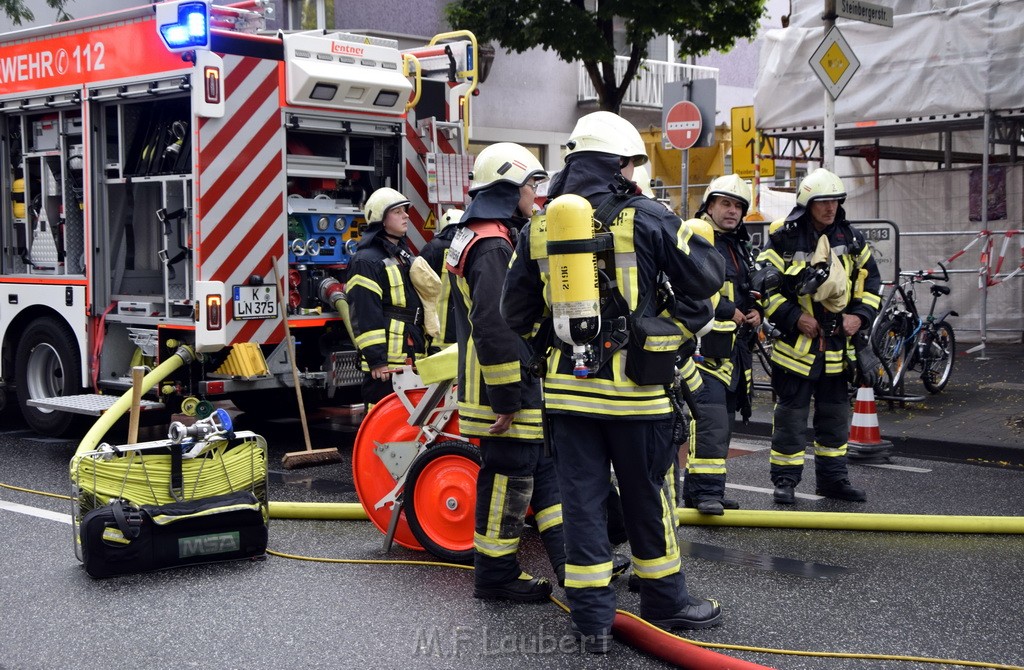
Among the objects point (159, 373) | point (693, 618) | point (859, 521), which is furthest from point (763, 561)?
point (159, 373)

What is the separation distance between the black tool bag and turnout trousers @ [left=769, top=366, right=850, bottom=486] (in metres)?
2.91

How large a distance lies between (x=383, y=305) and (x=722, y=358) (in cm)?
210

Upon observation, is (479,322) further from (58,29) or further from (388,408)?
(58,29)

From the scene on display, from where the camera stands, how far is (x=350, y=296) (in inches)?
289

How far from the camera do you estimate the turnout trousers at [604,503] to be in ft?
14.6

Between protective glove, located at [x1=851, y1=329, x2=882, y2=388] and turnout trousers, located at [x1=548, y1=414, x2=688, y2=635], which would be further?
protective glove, located at [x1=851, y1=329, x2=882, y2=388]

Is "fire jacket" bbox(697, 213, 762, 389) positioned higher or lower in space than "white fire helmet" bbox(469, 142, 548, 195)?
lower

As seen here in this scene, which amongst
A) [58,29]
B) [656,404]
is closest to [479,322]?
[656,404]

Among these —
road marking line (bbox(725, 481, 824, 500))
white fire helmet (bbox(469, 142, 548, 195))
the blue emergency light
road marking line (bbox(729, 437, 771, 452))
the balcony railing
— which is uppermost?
the balcony railing

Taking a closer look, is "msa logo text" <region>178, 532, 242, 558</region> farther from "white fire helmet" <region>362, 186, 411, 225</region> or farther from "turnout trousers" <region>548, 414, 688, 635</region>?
"white fire helmet" <region>362, 186, 411, 225</region>

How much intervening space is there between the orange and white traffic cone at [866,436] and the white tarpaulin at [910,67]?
19.0 feet

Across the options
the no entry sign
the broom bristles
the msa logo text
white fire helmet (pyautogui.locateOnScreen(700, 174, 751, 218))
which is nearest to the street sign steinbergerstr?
the no entry sign

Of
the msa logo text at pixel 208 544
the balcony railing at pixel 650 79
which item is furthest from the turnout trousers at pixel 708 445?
the balcony railing at pixel 650 79

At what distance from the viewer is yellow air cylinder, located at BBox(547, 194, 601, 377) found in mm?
4277
